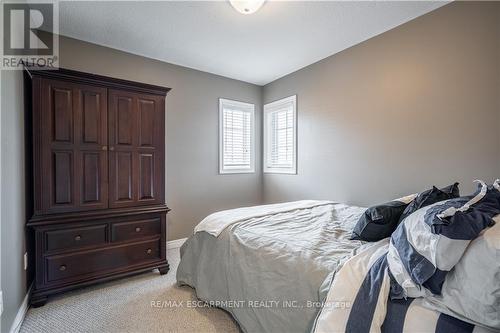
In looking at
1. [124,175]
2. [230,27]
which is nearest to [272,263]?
[124,175]

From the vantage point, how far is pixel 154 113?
8.67ft

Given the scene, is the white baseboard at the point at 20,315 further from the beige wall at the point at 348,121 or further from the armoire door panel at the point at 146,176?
the armoire door panel at the point at 146,176

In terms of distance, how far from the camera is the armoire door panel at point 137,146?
2.42 metres

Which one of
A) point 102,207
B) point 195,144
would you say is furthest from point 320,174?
Result: point 102,207

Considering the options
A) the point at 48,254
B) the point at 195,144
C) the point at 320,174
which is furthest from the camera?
the point at 195,144

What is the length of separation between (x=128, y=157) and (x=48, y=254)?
104 cm

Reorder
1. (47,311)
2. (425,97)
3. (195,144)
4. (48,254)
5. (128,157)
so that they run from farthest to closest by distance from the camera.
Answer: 1. (195,144)
2. (128,157)
3. (425,97)
4. (48,254)
5. (47,311)

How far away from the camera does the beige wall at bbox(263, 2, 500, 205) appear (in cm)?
202

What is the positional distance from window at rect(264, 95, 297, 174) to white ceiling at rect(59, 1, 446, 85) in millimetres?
794

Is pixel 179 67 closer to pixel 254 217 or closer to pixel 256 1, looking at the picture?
pixel 256 1

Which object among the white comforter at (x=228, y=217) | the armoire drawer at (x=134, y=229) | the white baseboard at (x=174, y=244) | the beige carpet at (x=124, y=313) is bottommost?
the beige carpet at (x=124, y=313)

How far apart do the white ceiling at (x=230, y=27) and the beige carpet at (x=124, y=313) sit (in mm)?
2549

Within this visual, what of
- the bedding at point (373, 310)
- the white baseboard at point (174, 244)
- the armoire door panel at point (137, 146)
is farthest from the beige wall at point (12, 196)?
the bedding at point (373, 310)

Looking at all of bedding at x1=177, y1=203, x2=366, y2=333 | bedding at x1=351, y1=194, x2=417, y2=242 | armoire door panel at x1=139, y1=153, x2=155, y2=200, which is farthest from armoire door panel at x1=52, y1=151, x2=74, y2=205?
bedding at x1=351, y1=194, x2=417, y2=242
